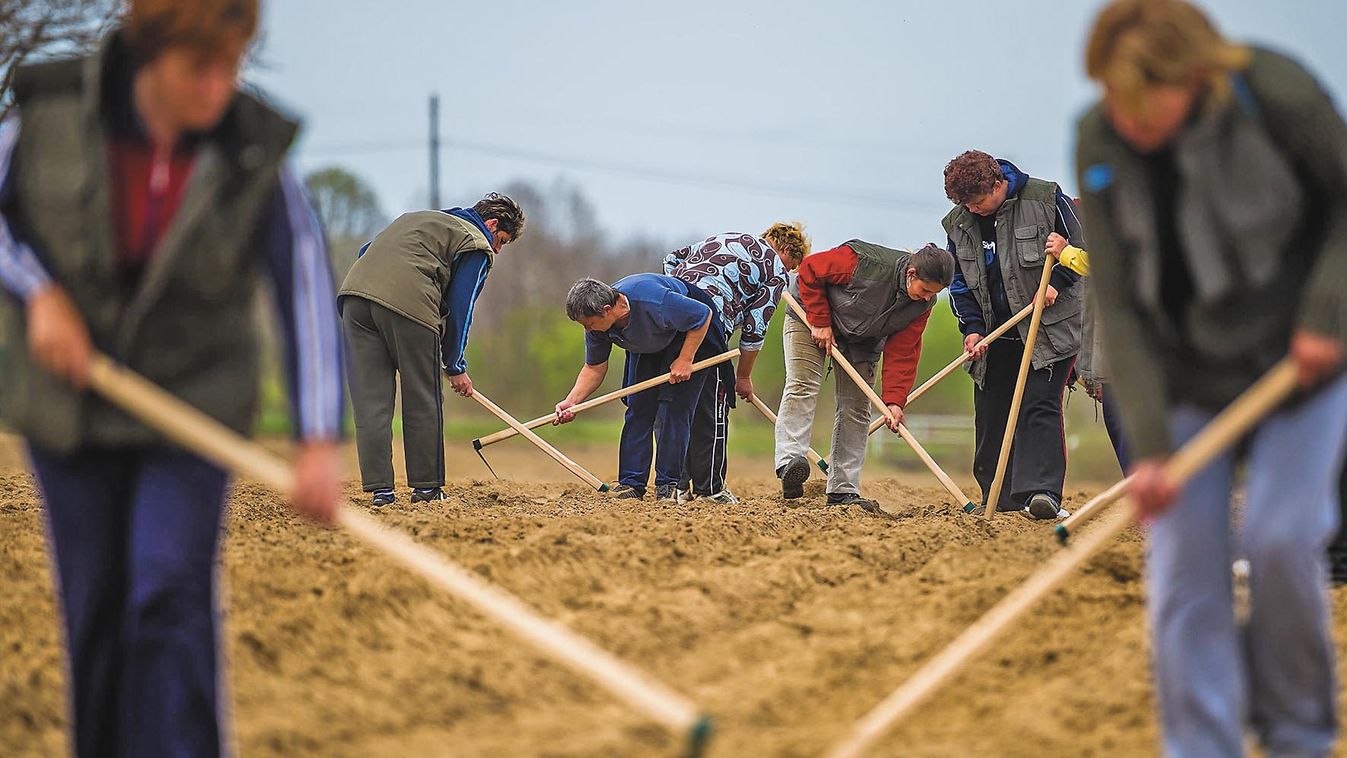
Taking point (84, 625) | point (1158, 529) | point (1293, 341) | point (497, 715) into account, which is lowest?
point (497, 715)

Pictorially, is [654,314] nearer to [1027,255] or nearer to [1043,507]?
[1027,255]

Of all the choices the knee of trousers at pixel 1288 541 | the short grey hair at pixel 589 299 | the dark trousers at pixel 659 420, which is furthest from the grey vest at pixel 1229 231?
the dark trousers at pixel 659 420

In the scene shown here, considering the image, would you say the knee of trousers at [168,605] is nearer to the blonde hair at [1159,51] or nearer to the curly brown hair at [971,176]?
the blonde hair at [1159,51]

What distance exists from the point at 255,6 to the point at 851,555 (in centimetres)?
382

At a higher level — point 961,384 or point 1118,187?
point 1118,187

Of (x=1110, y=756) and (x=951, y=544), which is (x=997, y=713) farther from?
(x=951, y=544)

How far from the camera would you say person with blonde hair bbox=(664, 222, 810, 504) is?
8.87 meters

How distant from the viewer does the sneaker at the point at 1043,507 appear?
732 centimetres

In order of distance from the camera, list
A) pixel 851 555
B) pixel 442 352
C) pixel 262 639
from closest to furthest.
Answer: pixel 262 639 < pixel 851 555 < pixel 442 352

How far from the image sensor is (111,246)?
266 cm

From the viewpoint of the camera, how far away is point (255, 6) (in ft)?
8.66

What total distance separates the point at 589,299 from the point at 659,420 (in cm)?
140

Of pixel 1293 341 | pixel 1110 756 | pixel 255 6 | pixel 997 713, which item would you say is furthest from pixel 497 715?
pixel 1293 341

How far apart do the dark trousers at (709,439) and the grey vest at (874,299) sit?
1078 millimetres
